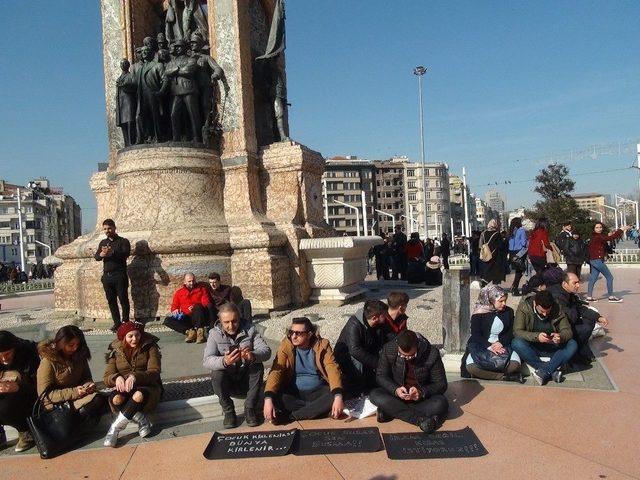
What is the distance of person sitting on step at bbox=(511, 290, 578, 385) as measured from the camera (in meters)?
5.30

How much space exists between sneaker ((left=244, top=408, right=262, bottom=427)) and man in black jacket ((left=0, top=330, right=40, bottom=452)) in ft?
5.29

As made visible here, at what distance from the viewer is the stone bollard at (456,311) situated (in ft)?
19.4

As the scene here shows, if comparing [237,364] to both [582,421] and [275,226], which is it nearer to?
[582,421]

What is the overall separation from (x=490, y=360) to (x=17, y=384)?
4074 mm

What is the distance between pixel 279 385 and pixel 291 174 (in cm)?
581

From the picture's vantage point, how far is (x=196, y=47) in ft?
32.5

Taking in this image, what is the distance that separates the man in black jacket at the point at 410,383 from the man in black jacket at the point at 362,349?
0.31 m

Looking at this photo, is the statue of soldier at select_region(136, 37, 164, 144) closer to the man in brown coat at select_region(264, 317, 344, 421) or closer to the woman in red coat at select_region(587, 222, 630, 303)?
the man in brown coat at select_region(264, 317, 344, 421)

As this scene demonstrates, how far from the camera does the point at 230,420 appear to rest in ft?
14.5

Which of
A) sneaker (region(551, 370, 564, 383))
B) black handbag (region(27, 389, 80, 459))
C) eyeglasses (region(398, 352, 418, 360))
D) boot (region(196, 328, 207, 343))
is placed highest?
eyeglasses (region(398, 352, 418, 360))

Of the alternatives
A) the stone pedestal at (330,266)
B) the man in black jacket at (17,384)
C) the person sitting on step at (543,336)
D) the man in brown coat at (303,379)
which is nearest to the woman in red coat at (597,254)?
the stone pedestal at (330,266)

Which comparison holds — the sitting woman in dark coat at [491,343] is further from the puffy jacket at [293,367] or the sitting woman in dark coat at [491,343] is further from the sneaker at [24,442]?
the sneaker at [24,442]

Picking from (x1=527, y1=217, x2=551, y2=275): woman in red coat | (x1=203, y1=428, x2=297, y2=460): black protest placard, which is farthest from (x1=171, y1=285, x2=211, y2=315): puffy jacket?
(x1=527, y1=217, x2=551, y2=275): woman in red coat

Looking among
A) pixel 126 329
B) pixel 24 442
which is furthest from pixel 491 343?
pixel 24 442
